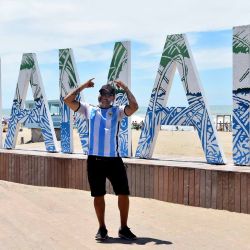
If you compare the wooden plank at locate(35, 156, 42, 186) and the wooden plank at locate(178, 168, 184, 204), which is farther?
the wooden plank at locate(35, 156, 42, 186)

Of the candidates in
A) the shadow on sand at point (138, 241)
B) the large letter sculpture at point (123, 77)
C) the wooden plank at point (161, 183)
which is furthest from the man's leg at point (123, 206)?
the large letter sculpture at point (123, 77)

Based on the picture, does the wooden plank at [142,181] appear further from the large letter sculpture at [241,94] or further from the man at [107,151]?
the man at [107,151]

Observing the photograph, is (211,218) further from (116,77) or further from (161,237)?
(116,77)

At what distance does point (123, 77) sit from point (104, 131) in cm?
460

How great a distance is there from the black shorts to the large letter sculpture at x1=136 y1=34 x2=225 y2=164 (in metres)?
3.66

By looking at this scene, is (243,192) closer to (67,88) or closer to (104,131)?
(104,131)

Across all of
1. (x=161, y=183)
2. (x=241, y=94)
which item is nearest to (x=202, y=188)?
(x=161, y=183)

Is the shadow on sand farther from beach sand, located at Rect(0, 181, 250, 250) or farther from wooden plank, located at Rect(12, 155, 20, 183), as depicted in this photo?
wooden plank, located at Rect(12, 155, 20, 183)

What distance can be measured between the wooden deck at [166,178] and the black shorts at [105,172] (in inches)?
107

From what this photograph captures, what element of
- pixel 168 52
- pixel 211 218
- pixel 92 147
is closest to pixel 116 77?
pixel 168 52

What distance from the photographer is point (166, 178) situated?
8.22 metres

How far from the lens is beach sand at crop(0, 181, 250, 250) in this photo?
4.99 metres

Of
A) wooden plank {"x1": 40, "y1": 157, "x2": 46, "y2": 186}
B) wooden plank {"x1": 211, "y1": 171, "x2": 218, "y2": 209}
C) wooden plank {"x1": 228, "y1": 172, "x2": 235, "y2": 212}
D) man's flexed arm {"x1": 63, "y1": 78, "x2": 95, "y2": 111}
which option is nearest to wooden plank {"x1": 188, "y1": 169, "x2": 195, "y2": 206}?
wooden plank {"x1": 211, "y1": 171, "x2": 218, "y2": 209}

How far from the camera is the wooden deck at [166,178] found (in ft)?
24.3
